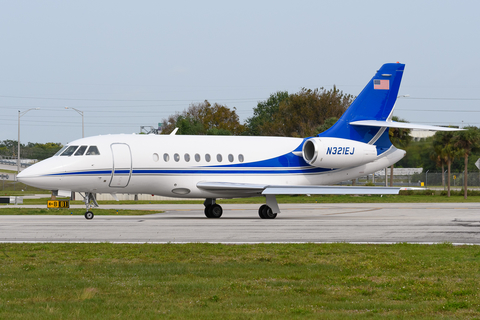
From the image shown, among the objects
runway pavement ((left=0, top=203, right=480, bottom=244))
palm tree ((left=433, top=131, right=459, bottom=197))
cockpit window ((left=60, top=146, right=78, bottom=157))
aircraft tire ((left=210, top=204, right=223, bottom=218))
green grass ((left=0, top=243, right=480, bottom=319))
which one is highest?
palm tree ((left=433, top=131, right=459, bottom=197))

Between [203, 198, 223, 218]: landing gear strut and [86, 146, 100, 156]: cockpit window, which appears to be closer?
[86, 146, 100, 156]: cockpit window

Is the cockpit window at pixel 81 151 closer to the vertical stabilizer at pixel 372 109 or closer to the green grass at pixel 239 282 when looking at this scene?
the green grass at pixel 239 282

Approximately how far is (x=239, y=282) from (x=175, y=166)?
658 inches

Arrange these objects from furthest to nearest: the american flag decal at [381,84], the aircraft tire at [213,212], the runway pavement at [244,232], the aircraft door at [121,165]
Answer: the american flag decal at [381,84] → the aircraft tire at [213,212] → the aircraft door at [121,165] → the runway pavement at [244,232]

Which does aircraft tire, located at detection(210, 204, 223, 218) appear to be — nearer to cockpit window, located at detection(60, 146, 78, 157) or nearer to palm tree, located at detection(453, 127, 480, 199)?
cockpit window, located at detection(60, 146, 78, 157)

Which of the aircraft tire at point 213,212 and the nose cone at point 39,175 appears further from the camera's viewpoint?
the aircraft tire at point 213,212

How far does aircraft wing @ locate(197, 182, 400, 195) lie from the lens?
2553 cm

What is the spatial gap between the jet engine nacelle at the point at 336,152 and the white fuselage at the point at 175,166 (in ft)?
1.72

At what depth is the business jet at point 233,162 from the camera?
25.0 meters

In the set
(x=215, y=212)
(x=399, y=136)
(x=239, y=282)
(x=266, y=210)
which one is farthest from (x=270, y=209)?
(x=399, y=136)

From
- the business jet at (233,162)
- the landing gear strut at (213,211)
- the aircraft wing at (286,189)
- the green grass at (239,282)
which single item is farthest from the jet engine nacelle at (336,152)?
the green grass at (239,282)

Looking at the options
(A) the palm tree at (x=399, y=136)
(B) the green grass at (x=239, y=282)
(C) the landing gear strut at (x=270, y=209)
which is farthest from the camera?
(A) the palm tree at (x=399, y=136)

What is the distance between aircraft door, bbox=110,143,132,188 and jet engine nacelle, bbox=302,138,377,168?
8.61m

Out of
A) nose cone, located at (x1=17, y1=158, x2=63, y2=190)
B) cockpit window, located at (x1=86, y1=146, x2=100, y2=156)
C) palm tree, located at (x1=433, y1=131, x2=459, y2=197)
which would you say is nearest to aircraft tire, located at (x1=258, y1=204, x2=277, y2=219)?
cockpit window, located at (x1=86, y1=146, x2=100, y2=156)
